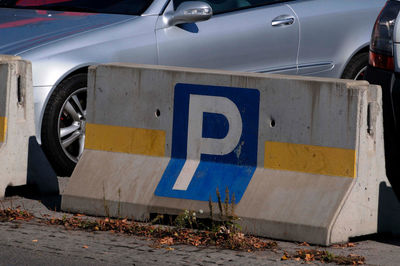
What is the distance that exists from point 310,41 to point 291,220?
3.50m

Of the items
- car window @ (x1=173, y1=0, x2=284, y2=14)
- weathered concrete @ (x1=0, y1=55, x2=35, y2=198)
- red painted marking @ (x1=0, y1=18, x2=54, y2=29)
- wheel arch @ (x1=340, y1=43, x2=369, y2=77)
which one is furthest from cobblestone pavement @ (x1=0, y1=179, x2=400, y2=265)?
wheel arch @ (x1=340, y1=43, x2=369, y2=77)

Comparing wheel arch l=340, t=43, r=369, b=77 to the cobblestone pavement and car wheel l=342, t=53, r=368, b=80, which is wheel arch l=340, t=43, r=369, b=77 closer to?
car wheel l=342, t=53, r=368, b=80

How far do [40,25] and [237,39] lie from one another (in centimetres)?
177

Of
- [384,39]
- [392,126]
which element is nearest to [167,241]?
[392,126]

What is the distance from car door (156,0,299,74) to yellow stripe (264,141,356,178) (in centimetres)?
237

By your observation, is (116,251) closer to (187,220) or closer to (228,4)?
(187,220)

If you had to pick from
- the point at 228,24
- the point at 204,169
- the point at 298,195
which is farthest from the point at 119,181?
the point at 228,24

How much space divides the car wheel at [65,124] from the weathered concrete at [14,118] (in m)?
0.46

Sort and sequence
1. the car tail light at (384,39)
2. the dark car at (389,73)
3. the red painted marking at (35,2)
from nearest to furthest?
the dark car at (389,73) < the car tail light at (384,39) < the red painted marking at (35,2)

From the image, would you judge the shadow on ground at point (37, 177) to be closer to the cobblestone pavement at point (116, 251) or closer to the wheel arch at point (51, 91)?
the wheel arch at point (51, 91)

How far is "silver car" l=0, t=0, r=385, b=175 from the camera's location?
23.1 feet

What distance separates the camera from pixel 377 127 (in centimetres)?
537

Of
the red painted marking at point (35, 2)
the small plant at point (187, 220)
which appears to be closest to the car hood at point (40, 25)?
the red painted marking at point (35, 2)

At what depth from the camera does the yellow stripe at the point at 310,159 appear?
5.27 m
